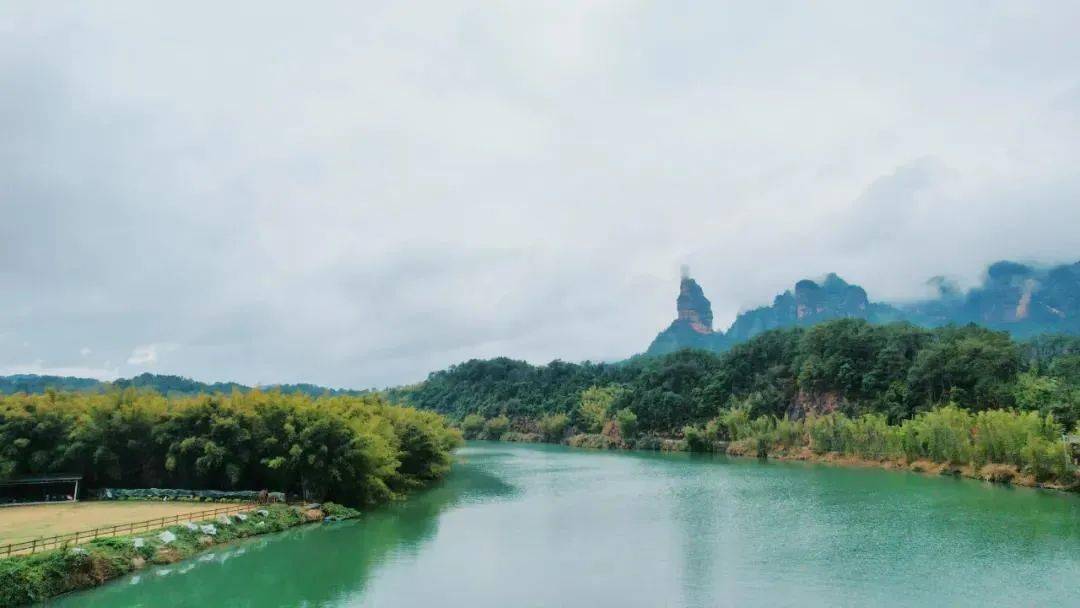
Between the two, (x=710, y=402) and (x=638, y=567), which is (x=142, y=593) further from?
(x=710, y=402)

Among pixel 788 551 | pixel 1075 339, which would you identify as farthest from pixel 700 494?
pixel 1075 339

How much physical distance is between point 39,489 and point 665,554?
2786 cm

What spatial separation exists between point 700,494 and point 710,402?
4309cm

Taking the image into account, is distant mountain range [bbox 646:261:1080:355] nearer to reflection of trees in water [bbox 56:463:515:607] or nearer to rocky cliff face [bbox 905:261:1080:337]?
rocky cliff face [bbox 905:261:1080:337]

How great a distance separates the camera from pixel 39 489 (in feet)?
98.5

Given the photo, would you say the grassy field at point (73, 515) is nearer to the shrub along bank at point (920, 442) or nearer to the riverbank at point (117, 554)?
the riverbank at point (117, 554)

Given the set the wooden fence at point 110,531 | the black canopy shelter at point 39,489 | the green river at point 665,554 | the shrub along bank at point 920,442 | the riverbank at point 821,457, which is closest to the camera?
the green river at point 665,554

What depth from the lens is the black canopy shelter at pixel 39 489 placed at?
96.7ft

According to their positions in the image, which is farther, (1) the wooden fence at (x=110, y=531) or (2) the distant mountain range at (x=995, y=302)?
(2) the distant mountain range at (x=995, y=302)

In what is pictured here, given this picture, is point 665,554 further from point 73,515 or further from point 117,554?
point 73,515

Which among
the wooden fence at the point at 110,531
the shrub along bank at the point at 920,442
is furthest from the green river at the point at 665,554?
the shrub along bank at the point at 920,442

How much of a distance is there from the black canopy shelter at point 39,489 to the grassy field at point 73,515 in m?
1.02

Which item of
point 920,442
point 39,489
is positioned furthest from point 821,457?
point 39,489

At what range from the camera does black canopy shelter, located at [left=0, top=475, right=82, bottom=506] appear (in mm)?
29484
